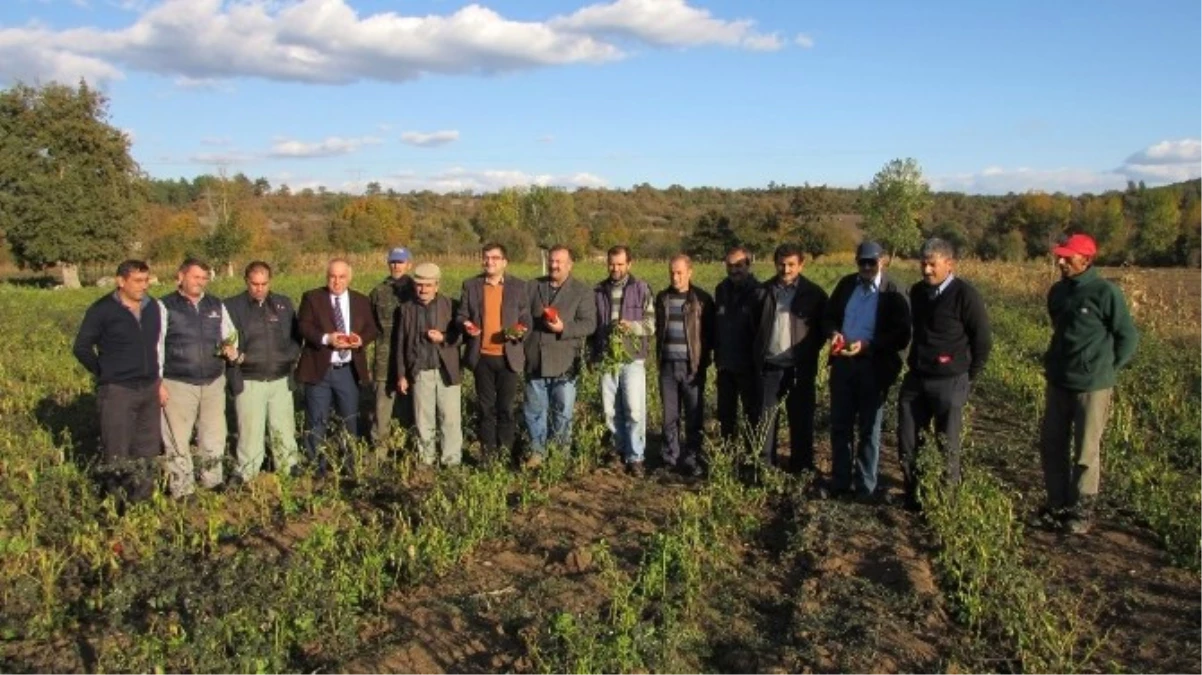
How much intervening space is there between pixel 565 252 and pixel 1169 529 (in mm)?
4582

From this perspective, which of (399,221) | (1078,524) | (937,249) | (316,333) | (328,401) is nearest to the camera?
(1078,524)

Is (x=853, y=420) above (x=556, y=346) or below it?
below

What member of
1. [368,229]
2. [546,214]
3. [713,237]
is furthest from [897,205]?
[368,229]

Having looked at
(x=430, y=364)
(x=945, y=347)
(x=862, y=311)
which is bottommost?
(x=430, y=364)

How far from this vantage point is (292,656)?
13.3 ft

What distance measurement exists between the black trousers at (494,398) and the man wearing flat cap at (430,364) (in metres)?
0.19

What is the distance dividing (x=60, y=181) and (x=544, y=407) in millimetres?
34519

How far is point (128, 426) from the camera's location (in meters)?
6.23

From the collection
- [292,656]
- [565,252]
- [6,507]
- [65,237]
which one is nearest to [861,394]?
[565,252]

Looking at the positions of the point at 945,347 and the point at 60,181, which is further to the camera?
the point at 60,181

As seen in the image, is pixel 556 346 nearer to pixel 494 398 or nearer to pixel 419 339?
pixel 494 398

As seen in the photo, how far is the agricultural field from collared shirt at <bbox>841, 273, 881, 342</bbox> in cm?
116

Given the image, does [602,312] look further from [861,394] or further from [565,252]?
[861,394]

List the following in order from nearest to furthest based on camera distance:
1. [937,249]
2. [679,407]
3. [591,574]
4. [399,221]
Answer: [591,574]
[937,249]
[679,407]
[399,221]
